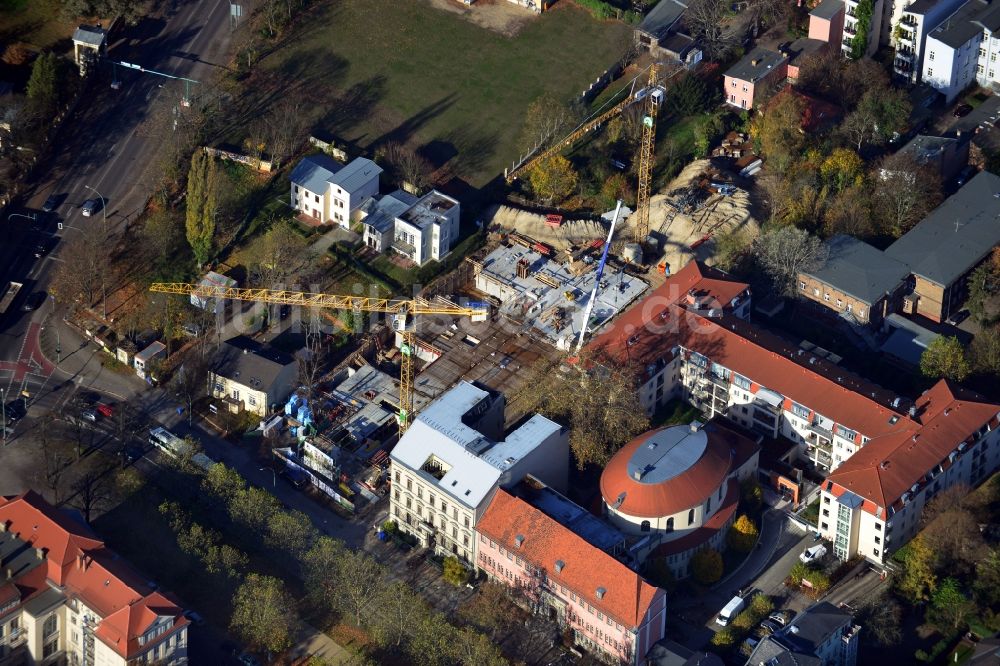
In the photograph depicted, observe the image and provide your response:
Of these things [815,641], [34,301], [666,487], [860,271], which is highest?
[666,487]

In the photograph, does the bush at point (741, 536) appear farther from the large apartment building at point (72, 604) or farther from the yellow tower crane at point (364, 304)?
the large apartment building at point (72, 604)

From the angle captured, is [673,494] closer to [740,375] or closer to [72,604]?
[740,375]

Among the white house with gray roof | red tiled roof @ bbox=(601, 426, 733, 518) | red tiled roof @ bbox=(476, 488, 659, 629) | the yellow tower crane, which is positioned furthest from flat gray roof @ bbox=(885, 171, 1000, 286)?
red tiled roof @ bbox=(476, 488, 659, 629)

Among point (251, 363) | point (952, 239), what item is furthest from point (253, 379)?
point (952, 239)

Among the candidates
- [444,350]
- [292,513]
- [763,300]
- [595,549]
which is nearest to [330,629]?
[292,513]

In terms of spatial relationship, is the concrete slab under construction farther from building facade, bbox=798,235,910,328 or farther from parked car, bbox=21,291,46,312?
parked car, bbox=21,291,46,312
